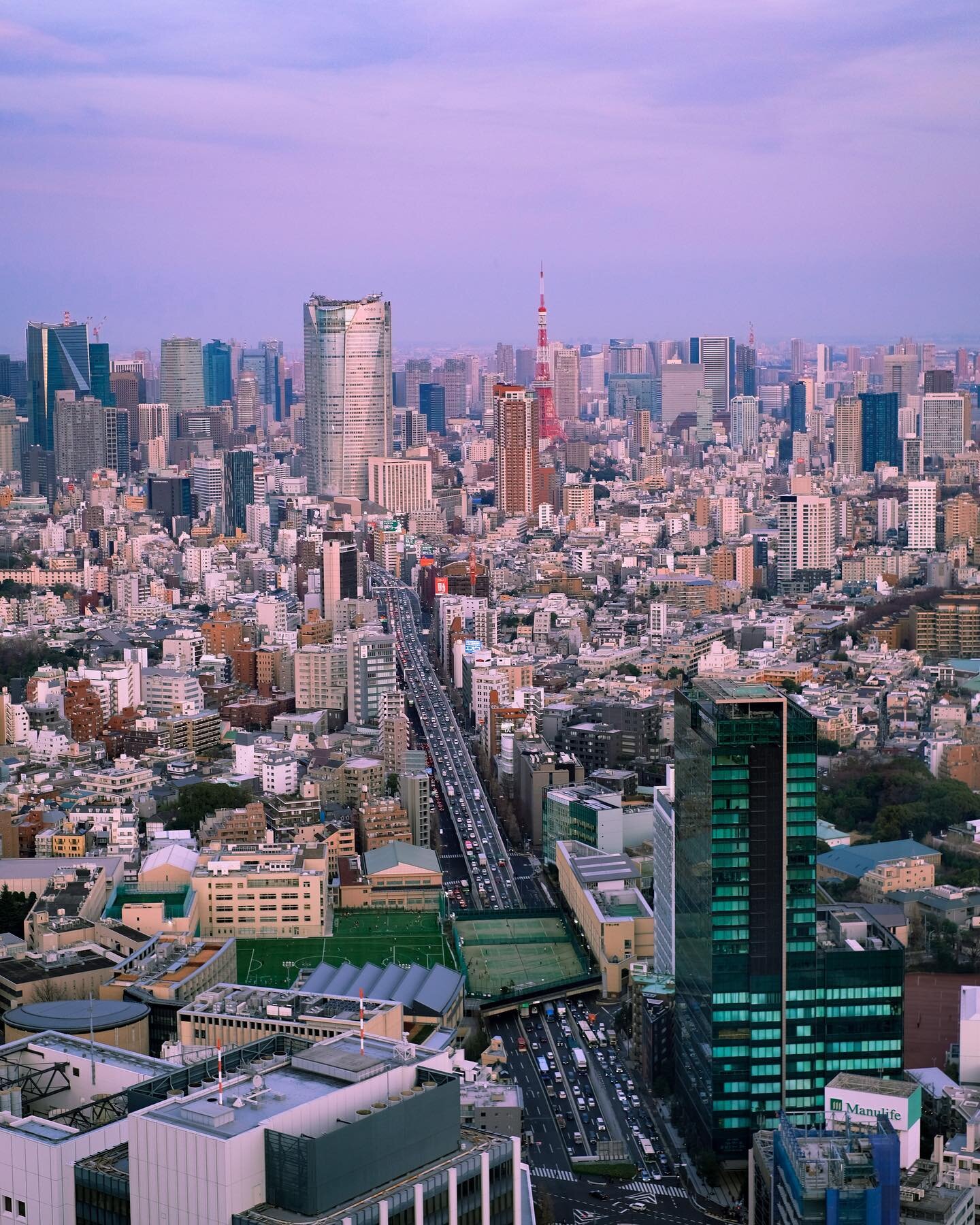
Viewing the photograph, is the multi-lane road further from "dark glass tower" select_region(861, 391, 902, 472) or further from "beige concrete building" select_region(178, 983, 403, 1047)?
"dark glass tower" select_region(861, 391, 902, 472)

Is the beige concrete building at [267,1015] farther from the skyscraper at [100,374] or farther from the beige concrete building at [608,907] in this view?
the skyscraper at [100,374]

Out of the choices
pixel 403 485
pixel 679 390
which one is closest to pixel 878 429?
pixel 403 485

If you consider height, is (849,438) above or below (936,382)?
below

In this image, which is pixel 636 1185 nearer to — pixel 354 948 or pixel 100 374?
pixel 354 948

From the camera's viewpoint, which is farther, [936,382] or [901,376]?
[901,376]

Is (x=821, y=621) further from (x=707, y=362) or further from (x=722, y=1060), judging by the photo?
(x=707, y=362)

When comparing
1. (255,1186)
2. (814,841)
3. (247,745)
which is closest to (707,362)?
(247,745)

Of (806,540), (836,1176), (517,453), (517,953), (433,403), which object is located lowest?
(517,953)
